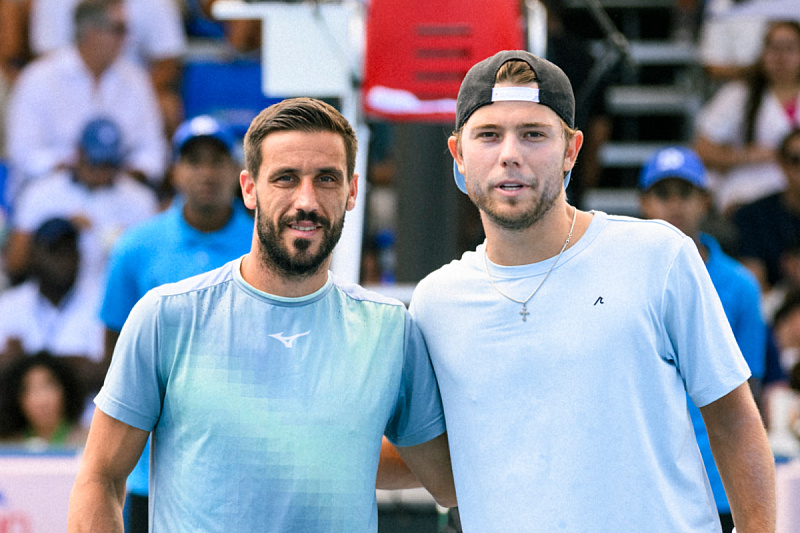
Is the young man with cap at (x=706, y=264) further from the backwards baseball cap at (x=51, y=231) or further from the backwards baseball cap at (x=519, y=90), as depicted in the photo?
the backwards baseball cap at (x=51, y=231)

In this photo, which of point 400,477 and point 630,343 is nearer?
point 630,343

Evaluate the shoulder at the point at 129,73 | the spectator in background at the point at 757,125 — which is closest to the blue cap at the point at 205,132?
the shoulder at the point at 129,73

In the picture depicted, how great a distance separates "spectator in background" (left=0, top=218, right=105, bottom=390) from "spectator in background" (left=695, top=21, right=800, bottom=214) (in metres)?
4.13

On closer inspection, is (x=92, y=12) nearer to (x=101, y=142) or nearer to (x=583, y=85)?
(x=101, y=142)

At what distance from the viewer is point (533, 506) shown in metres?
2.15

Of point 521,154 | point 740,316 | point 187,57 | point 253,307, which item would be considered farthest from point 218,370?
point 187,57

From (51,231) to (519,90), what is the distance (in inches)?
172

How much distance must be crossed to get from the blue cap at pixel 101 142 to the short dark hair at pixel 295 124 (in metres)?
4.36

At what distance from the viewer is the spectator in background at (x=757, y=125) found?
21.3 feet

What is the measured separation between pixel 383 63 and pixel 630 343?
254 centimetres

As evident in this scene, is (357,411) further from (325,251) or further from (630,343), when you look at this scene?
(630,343)

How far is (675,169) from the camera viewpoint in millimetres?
4375

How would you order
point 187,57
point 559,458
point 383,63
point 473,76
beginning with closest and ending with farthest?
point 559,458 < point 473,76 < point 383,63 < point 187,57

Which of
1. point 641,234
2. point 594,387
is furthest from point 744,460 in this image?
point 641,234
